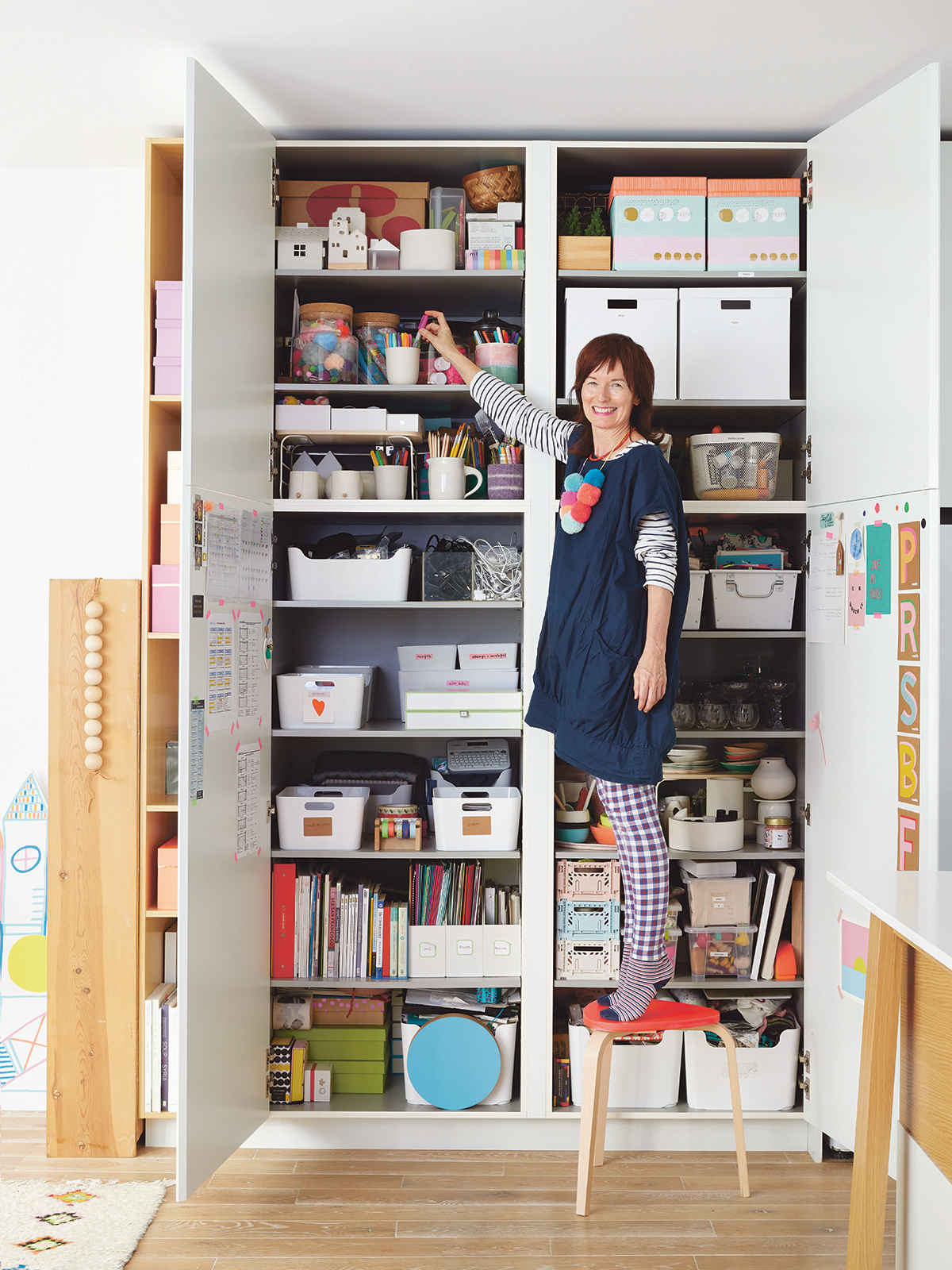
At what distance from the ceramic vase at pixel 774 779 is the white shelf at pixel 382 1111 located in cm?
106

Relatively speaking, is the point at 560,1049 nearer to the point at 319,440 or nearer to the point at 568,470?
the point at 568,470

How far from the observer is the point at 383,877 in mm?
2910

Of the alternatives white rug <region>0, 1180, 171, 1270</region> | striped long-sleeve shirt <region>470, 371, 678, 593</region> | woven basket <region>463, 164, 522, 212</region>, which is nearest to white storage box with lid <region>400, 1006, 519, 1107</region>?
white rug <region>0, 1180, 171, 1270</region>

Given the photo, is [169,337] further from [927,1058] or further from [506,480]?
[927,1058]

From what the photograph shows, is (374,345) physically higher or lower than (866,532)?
higher

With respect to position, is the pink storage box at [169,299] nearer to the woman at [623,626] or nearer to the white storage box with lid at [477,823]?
the woman at [623,626]

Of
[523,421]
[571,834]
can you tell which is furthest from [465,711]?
[523,421]

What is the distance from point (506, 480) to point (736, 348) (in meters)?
0.71

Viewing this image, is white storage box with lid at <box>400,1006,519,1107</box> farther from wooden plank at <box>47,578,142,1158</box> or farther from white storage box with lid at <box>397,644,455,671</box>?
white storage box with lid at <box>397,644,455,671</box>

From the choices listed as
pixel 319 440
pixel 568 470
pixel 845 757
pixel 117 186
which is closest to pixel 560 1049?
pixel 845 757

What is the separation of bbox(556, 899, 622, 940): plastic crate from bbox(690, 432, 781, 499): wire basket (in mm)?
1133

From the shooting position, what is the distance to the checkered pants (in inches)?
87.4

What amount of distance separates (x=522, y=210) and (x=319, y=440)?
0.84 m

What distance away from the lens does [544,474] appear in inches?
98.5
